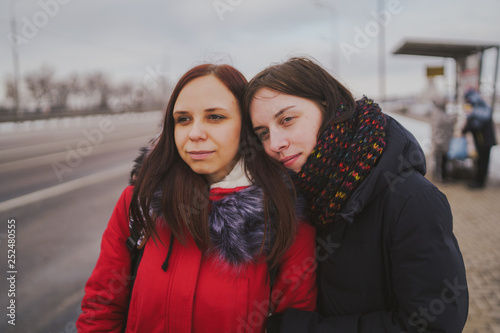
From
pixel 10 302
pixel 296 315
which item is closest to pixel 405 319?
pixel 296 315

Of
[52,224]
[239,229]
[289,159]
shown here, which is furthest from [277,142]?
[52,224]

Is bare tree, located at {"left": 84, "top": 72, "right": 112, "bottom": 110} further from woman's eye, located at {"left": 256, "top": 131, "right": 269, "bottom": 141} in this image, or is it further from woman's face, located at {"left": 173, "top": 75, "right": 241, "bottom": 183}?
woman's eye, located at {"left": 256, "top": 131, "right": 269, "bottom": 141}

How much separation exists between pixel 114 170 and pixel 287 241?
804cm

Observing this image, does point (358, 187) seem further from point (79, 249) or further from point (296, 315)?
point (79, 249)

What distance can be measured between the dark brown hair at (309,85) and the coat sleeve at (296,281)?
2.07 feet

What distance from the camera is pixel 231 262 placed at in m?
1.55

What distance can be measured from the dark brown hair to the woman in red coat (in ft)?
0.70

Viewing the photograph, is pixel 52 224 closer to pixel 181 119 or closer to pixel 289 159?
pixel 181 119

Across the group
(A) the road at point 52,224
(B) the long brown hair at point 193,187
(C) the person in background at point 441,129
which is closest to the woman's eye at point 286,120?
(B) the long brown hair at point 193,187

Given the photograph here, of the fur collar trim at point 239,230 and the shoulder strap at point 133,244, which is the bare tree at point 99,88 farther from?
the fur collar trim at point 239,230

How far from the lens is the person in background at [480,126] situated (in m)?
6.85

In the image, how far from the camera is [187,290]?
1.49 meters

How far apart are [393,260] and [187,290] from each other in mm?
911

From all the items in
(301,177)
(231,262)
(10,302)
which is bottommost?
(10,302)
